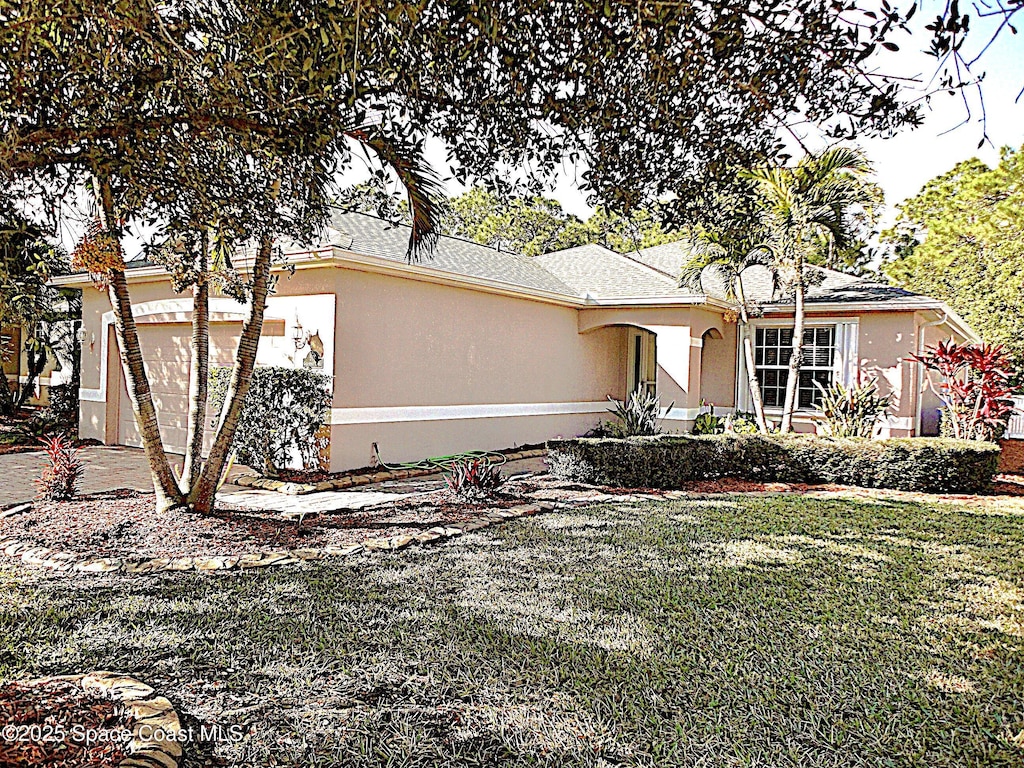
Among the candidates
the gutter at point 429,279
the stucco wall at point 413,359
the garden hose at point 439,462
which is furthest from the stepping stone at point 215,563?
the garden hose at point 439,462

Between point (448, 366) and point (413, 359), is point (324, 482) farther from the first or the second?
point (448, 366)

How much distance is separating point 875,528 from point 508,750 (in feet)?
20.4

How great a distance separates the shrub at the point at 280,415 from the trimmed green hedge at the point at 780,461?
3428 mm

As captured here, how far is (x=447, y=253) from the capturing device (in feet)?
44.2

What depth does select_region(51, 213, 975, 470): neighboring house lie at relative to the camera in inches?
419

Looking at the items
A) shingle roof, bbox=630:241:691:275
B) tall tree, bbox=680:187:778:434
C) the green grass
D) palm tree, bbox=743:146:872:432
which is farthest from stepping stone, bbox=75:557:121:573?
shingle roof, bbox=630:241:691:275

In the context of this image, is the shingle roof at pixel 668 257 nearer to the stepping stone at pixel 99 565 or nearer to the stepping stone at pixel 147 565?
the stepping stone at pixel 147 565

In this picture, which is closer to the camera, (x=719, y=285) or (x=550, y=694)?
(x=550, y=694)

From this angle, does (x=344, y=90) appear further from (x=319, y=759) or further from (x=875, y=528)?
(x=875, y=528)

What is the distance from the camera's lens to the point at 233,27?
148 inches

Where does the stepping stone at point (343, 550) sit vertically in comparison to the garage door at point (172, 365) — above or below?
below

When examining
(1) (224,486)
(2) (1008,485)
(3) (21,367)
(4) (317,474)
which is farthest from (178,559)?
(3) (21,367)

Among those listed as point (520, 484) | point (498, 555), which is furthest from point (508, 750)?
point (520, 484)

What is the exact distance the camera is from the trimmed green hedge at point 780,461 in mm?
10422
